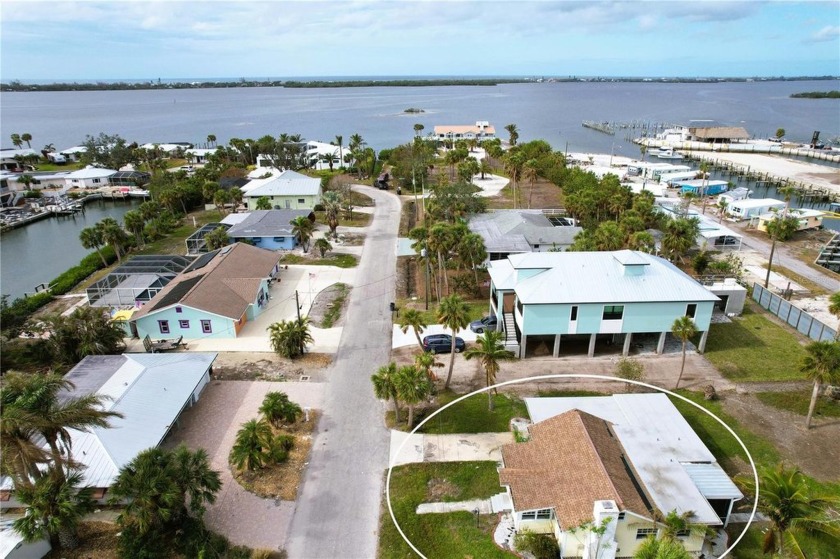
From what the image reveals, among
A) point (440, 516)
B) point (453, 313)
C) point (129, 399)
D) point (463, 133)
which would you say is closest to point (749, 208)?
point (453, 313)

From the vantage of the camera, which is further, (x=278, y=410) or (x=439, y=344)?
(x=439, y=344)

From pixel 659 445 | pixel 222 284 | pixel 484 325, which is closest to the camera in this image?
pixel 659 445

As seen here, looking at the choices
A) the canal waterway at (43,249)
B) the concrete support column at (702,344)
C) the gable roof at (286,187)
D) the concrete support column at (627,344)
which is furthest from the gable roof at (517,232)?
the canal waterway at (43,249)

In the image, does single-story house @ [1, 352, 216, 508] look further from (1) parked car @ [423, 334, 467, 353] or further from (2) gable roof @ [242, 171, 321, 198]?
(2) gable roof @ [242, 171, 321, 198]

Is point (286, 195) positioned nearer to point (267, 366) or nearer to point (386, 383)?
point (267, 366)

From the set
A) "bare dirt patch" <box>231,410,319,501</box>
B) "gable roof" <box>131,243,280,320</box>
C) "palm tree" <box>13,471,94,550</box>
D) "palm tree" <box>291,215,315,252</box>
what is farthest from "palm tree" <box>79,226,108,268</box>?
"palm tree" <box>13,471,94,550</box>

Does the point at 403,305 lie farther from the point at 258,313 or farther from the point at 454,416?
the point at 454,416

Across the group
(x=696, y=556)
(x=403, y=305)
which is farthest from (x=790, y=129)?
(x=696, y=556)
